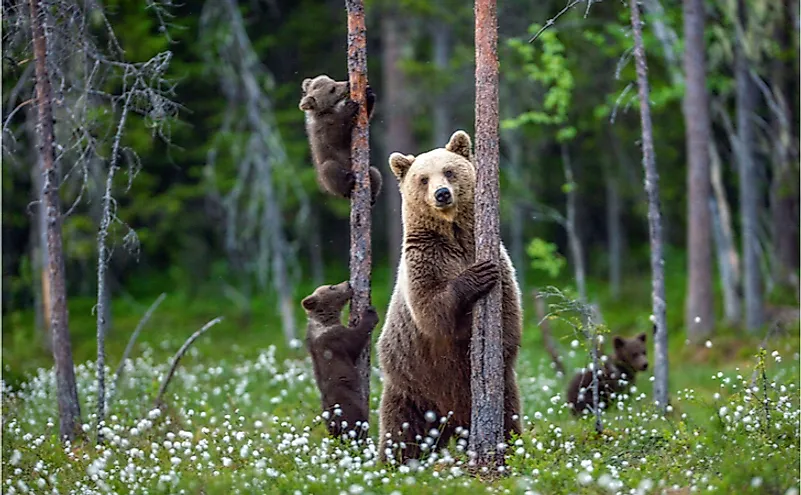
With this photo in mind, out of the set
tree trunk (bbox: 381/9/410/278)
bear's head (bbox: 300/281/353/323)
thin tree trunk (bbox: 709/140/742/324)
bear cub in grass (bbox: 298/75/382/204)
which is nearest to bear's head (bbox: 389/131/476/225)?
bear cub in grass (bbox: 298/75/382/204)

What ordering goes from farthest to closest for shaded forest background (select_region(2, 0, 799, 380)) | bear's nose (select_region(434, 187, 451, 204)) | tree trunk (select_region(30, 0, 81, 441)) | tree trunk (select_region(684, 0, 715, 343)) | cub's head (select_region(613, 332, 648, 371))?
1. shaded forest background (select_region(2, 0, 799, 380))
2. tree trunk (select_region(684, 0, 715, 343))
3. cub's head (select_region(613, 332, 648, 371))
4. tree trunk (select_region(30, 0, 81, 441))
5. bear's nose (select_region(434, 187, 451, 204))

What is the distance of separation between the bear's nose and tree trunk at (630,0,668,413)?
312 centimetres

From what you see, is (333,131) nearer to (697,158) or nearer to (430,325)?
(430,325)

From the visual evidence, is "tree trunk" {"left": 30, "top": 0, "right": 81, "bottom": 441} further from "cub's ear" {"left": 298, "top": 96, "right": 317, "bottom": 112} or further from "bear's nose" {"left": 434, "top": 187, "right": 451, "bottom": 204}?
"bear's nose" {"left": 434, "top": 187, "right": 451, "bottom": 204}

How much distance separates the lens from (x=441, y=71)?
69.8 feet

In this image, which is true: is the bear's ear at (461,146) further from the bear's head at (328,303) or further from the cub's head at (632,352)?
the cub's head at (632,352)

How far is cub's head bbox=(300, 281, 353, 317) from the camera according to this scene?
9594 millimetres

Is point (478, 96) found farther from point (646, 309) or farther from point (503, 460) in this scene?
point (646, 309)

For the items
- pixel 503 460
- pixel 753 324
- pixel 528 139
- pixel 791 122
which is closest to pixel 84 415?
pixel 503 460

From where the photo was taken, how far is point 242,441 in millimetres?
8453

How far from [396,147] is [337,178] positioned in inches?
544

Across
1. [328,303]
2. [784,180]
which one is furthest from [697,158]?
[328,303]

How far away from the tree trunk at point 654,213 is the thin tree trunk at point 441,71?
11.0 metres

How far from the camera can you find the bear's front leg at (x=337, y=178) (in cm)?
911
